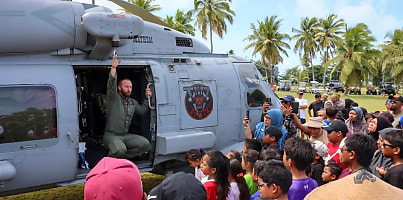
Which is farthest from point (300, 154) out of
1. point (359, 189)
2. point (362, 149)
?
point (359, 189)

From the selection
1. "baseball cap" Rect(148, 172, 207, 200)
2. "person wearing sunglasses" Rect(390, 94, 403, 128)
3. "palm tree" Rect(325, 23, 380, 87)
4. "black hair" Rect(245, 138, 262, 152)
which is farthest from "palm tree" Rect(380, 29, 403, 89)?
"baseball cap" Rect(148, 172, 207, 200)

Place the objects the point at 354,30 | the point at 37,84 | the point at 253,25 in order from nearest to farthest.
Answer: the point at 37,84 < the point at 354,30 < the point at 253,25

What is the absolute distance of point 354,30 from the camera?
135ft

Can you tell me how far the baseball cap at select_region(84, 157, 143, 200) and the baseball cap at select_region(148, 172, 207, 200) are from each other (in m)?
0.14

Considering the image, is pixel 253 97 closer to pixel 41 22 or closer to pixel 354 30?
pixel 41 22

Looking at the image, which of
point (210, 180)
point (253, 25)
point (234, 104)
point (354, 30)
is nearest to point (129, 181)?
point (210, 180)

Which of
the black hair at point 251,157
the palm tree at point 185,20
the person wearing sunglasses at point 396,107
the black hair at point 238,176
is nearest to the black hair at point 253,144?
the black hair at point 251,157

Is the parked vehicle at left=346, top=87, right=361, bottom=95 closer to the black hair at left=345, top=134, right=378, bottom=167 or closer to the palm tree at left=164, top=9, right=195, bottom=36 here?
the palm tree at left=164, top=9, right=195, bottom=36

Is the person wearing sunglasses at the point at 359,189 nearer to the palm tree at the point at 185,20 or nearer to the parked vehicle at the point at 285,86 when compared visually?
the palm tree at the point at 185,20

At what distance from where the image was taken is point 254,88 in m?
6.89

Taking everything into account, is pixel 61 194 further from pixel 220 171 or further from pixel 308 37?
pixel 308 37

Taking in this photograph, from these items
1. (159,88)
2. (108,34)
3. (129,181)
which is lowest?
(129,181)

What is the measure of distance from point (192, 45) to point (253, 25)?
4887 centimetres

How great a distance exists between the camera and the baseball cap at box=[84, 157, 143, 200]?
1.62 metres
